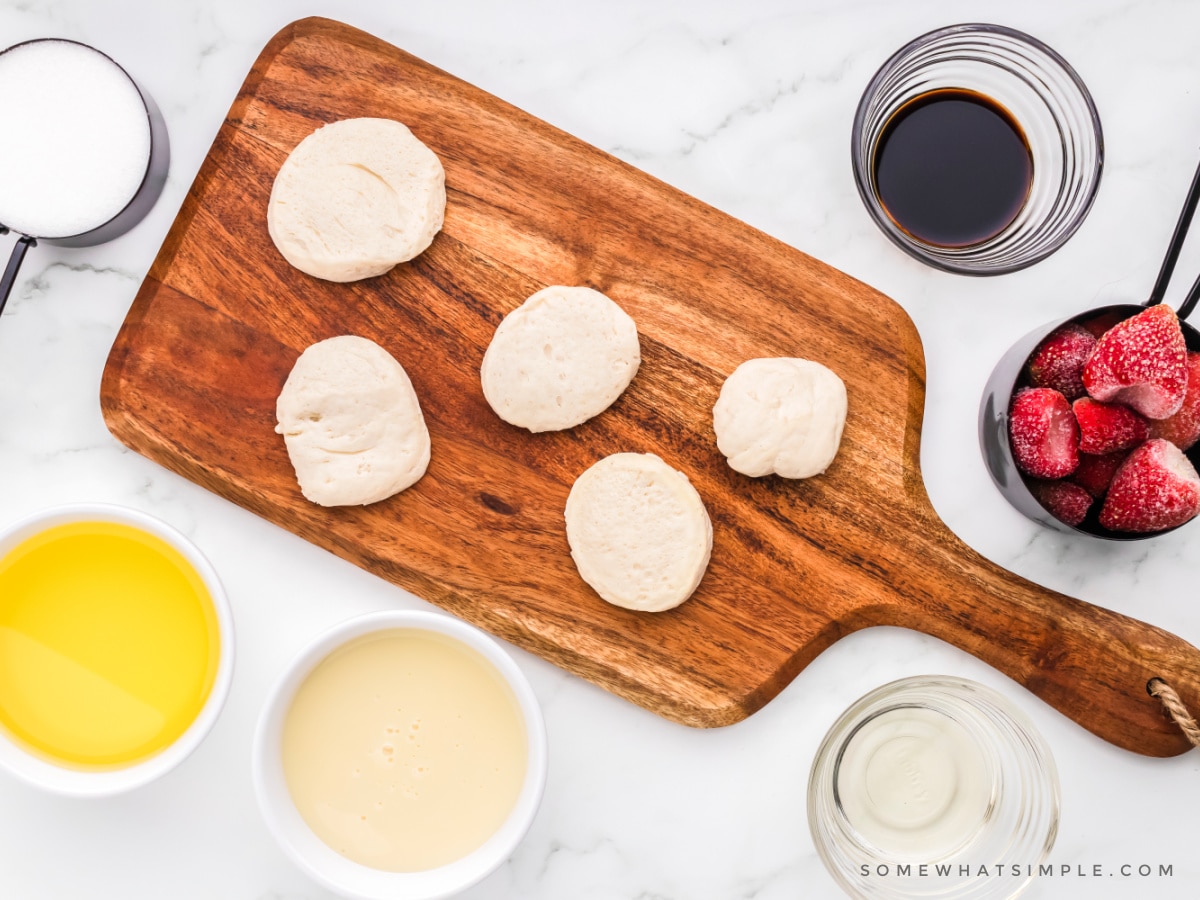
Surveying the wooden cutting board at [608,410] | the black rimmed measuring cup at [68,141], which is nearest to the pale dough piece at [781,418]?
the wooden cutting board at [608,410]

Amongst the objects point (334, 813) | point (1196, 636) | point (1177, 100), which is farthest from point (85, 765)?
point (1177, 100)

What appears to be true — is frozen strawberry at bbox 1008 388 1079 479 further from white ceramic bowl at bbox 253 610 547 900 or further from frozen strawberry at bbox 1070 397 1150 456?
white ceramic bowl at bbox 253 610 547 900

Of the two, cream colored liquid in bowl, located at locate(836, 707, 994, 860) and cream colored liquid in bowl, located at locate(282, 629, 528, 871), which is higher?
cream colored liquid in bowl, located at locate(836, 707, 994, 860)

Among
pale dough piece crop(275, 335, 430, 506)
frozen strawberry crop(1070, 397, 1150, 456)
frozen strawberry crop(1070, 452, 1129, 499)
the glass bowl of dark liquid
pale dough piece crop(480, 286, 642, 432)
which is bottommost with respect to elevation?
pale dough piece crop(275, 335, 430, 506)

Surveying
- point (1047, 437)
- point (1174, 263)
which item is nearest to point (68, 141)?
point (1047, 437)

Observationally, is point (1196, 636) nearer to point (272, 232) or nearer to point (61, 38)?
point (272, 232)

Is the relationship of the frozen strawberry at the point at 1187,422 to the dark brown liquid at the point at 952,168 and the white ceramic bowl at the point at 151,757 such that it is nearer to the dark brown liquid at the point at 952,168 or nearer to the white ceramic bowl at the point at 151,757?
the dark brown liquid at the point at 952,168

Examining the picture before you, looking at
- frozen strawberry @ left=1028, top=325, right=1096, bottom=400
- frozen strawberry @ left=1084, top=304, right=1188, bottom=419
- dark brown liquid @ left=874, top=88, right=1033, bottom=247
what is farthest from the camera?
dark brown liquid @ left=874, top=88, right=1033, bottom=247

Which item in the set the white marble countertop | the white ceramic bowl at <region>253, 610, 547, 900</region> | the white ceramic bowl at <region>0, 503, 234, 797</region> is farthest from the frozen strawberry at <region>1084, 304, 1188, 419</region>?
the white ceramic bowl at <region>0, 503, 234, 797</region>
